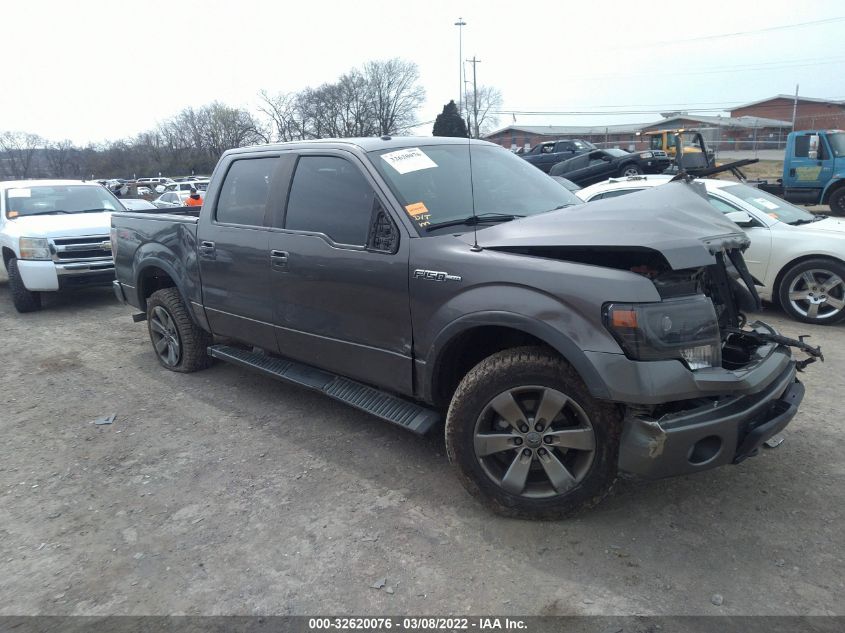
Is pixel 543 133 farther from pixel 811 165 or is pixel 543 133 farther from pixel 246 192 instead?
pixel 246 192

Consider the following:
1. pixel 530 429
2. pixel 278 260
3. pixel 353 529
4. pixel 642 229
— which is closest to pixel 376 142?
pixel 278 260

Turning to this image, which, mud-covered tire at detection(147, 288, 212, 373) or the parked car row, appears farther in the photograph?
mud-covered tire at detection(147, 288, 212, 373)

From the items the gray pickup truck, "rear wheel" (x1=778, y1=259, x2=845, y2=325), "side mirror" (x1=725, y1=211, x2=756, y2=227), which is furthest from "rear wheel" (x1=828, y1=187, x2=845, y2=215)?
the gray pickup truck

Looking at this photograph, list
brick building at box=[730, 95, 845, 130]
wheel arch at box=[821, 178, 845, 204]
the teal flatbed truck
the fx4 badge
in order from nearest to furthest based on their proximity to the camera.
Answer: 1. the fx4 badge
2. wheel arch at box=[821, 178, 845, 204]
3. the teal flatbed truck
4. brick building at box=[730, 95, 845, 130]

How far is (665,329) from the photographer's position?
2.60 meters

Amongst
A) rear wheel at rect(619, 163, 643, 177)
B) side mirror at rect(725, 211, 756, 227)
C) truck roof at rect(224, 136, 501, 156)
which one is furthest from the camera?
rear wheel at rect(619, 163, 643, 177)

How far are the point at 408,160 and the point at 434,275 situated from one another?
0.93 m

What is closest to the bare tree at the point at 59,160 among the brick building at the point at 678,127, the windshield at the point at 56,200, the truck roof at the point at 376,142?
the brick building at the point at 678,127

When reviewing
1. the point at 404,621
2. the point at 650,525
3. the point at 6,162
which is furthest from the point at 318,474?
the point at 6,162

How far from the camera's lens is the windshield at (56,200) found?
29.5 feet

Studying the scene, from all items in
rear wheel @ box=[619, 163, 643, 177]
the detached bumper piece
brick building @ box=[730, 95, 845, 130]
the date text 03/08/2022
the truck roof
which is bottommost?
the date text 03/08/2022

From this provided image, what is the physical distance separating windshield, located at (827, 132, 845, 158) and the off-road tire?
1.23 metres

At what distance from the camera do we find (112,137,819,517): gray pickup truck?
8.66 ft

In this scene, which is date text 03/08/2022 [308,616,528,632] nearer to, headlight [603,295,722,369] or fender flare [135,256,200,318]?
headlight [603,295,722,369]
